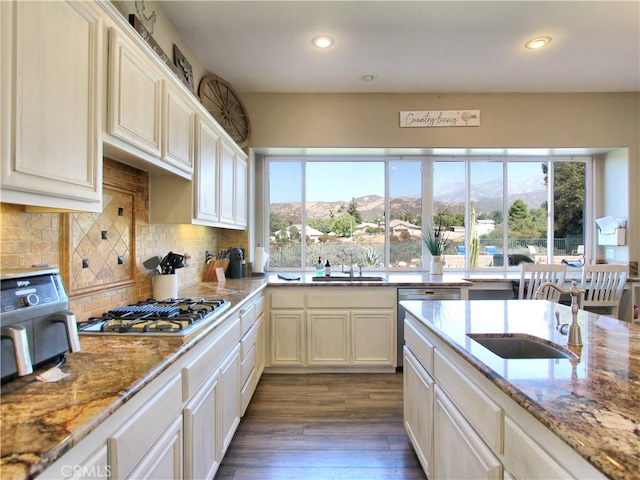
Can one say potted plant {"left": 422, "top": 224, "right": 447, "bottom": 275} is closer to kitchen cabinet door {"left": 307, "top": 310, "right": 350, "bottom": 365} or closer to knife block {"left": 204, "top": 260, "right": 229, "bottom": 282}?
kitchen cabinet door {"left": 307, "top": 310, "right": 350, "bottom": 365}

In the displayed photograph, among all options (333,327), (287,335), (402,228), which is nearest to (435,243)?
(402,228)

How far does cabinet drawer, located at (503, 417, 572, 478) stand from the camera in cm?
75

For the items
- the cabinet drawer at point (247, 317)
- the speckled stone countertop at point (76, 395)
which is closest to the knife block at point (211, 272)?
the cabinet drawer at point (247, 317)

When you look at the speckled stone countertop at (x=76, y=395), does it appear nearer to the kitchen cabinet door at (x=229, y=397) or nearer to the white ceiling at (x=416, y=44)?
the kitchen cabinet door at (x=229, y=397)

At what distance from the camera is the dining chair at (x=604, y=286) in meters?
3.22

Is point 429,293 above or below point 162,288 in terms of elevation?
below

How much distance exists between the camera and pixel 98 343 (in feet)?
4.09

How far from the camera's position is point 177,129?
1870 millimetres

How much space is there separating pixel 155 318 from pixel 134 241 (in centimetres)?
68

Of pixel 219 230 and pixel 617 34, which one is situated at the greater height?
pixel 617 34

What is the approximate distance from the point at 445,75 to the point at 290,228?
7.68ft

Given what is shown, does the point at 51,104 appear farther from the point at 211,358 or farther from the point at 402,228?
Answer: the point at 402,228

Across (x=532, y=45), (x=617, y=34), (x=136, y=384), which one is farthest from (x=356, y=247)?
(x=136, y=384)

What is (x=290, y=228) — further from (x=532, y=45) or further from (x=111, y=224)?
(x=532, y=45)
